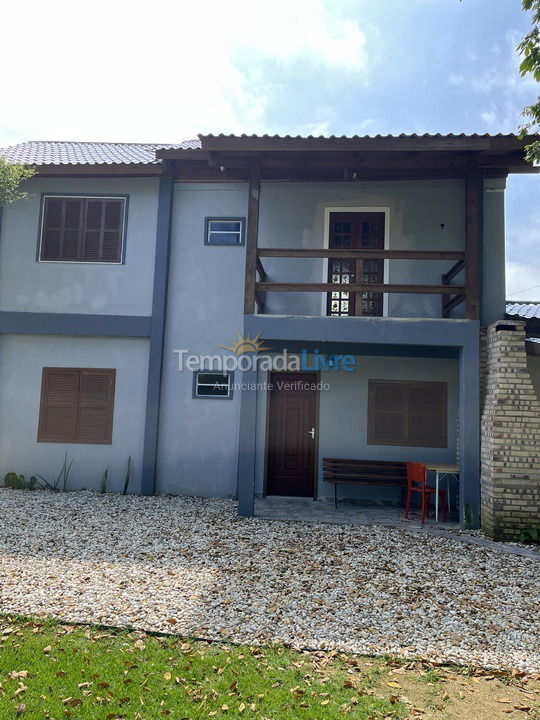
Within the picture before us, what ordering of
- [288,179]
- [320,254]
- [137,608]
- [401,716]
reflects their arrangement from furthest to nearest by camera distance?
[288,179] → [320,254] → [137,608] → [401,716]

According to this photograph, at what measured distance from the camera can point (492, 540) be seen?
6324mm

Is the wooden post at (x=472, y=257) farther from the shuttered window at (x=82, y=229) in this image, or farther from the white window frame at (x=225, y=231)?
the shuttered window at (x=82, y=229)

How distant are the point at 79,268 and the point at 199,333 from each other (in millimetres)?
2605

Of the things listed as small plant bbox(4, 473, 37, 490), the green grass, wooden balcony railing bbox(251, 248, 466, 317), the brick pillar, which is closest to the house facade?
small plant bbox(4, 473, 37, 490)

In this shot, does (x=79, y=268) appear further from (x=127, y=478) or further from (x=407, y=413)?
(x=407, y=413)

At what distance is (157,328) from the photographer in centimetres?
883

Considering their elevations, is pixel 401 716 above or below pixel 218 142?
below

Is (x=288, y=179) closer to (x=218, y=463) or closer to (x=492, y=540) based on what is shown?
(x=218, y=463)

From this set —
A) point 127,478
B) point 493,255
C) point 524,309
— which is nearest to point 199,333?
point 127,478

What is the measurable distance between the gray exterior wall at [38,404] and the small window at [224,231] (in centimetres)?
232

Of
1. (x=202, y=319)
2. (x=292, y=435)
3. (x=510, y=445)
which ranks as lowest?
(x=292, y=435)

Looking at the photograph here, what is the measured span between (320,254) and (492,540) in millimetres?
4582

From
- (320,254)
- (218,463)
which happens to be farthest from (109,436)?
(320,254)

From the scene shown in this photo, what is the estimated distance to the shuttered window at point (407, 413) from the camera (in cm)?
876
